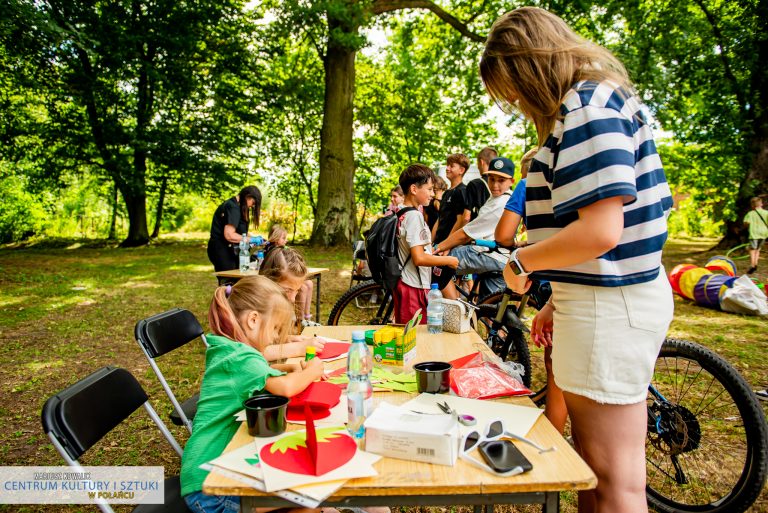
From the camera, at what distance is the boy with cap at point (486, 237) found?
380cm

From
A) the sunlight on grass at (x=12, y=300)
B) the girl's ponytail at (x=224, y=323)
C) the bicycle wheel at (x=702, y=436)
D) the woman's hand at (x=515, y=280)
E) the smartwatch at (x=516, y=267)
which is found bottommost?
the sunlight on grass at (x=12, y=300)

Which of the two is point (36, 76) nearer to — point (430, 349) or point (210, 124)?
point (210, 124)

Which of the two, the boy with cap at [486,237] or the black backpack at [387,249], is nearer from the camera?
the black backpack at [387,249]

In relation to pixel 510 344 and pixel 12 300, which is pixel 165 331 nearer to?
pixel 510 344

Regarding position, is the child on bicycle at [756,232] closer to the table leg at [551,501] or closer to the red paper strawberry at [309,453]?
the table leg at [551,501]

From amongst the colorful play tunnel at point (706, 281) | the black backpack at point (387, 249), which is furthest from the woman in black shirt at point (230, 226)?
the colorful play tunnel at point (706, 281)

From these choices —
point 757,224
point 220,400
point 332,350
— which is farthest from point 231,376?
point 757,224

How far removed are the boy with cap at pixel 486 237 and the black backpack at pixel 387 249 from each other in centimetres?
41

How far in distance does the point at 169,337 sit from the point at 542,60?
6.97ft

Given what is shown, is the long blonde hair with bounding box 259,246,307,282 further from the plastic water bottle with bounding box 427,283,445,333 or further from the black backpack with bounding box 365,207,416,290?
the plastic water bottle with bounding box 427,283,445,333

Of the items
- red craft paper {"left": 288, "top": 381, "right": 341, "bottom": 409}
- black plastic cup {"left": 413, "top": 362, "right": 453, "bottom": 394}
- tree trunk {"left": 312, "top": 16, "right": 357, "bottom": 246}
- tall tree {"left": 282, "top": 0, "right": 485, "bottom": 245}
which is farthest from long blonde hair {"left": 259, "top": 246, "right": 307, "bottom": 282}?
tree trunk {"left": 312, "top": 16, "right": 357, "bottom": 246}

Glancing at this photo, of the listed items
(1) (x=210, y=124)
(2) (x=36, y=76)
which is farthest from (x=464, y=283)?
(1) (x=210, y=124)

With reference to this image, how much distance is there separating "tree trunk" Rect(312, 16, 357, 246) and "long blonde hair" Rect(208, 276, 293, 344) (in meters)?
10.7

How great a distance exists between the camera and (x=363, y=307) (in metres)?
5.96
